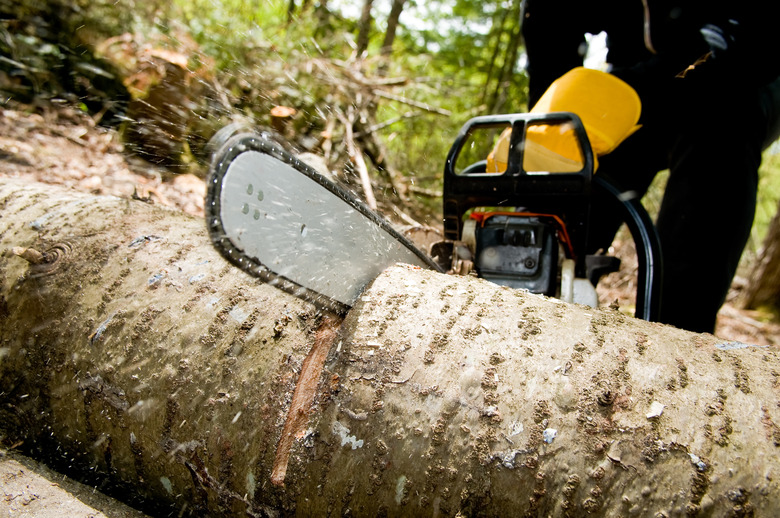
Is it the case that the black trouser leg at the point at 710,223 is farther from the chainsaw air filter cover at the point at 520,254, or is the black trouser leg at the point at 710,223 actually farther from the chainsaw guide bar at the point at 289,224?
the chainsaw guide bar at the point at 289,224

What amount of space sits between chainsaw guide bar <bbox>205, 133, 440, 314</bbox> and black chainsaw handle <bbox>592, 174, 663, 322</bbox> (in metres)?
0.71

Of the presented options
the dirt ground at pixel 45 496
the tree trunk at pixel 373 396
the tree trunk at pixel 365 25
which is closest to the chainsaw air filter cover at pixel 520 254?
the tree trunk at pixel 373 396

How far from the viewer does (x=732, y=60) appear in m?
1.16

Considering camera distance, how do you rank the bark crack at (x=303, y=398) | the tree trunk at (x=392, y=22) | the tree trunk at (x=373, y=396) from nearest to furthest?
the tree trunk at (x=373, y=396)
the bark crack at (x=303, y=398)
the tree trunk at (x=392, y=22)

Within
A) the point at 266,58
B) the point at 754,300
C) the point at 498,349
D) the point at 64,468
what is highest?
the point at 266,58

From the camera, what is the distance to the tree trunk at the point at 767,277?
4.18 meters

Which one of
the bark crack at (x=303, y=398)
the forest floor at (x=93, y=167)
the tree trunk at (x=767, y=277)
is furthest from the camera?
the tree trunk at (x=767, y=277)

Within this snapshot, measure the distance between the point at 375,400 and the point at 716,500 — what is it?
1.55 feet

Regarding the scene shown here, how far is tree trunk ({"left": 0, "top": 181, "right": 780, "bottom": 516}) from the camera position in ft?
2.16

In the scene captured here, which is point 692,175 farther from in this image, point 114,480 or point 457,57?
point 457,57

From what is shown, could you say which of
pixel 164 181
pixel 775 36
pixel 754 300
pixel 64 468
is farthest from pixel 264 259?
pixel 754 300

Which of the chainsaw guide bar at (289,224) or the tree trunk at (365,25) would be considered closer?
the chainsaw guide bar at (289,224)

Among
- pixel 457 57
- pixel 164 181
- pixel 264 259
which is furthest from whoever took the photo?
pixel 457 57

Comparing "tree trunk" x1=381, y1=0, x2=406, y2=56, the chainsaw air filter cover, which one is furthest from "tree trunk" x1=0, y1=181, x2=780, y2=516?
"tree trunk" x1=381, y1=0, x2=406, y2=56
